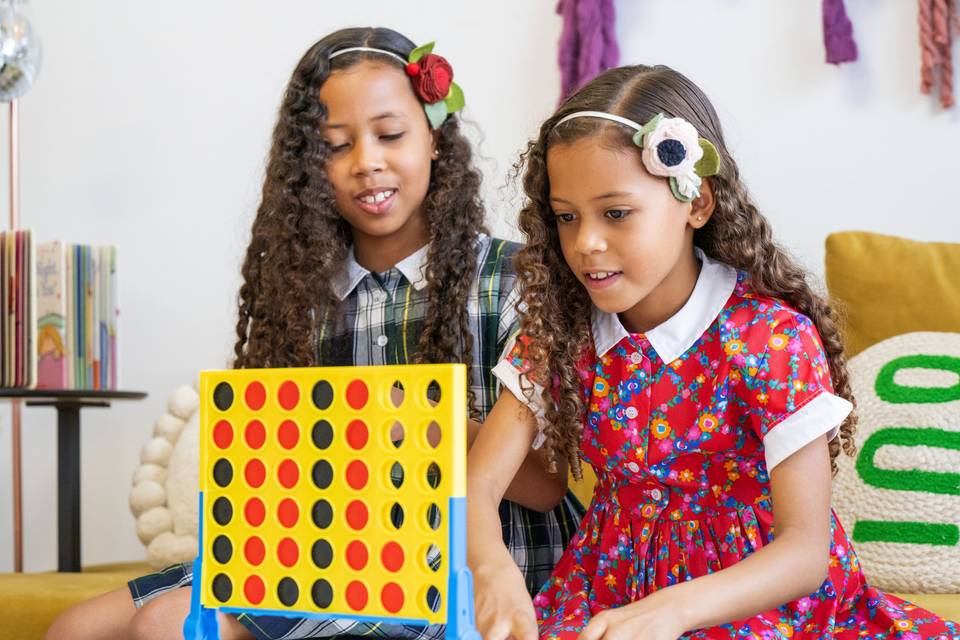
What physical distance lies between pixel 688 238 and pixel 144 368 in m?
1.31

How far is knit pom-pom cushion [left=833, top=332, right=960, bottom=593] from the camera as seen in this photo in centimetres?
126

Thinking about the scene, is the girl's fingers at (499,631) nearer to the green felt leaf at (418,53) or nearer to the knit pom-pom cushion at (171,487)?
the green felt leaf at (418,53)


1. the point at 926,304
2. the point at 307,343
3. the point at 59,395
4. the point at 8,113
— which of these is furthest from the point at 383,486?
the point at 8,113

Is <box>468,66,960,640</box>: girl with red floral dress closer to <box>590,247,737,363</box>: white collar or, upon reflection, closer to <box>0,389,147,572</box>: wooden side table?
<box>590,247,737,363</box>: white collar

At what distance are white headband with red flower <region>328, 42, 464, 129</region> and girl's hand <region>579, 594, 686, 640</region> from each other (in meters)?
0.69

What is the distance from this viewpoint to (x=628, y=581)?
3.56ft

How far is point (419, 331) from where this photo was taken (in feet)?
4.36

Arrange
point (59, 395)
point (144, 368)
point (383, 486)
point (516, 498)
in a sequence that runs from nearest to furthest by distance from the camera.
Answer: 1. point (383, 486)
2. point (516, 498)
3. point (59, 395)
4. point (144, 368)

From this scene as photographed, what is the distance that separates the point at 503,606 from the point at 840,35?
1.22 m

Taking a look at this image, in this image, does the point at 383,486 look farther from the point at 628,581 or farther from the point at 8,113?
the point at 8,113

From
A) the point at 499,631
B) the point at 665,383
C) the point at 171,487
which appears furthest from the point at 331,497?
the point at 171,487

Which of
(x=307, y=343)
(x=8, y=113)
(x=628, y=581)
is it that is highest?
(x=8, y=113)

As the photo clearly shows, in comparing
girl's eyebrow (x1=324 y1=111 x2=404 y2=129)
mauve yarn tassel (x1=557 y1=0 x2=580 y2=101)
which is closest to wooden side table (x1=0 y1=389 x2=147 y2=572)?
girl's eyebrow (x1=324 y1=111 x2=404 y2=129)

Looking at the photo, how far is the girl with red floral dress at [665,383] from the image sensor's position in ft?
3.26
